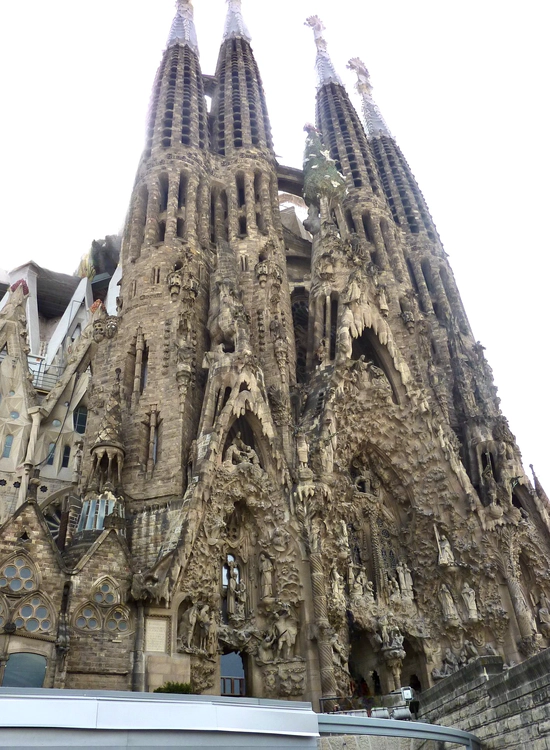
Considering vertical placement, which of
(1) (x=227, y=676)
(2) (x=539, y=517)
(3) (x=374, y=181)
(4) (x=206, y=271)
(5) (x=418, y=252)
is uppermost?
(3) (x=374, y=181)

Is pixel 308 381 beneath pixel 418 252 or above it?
beneath

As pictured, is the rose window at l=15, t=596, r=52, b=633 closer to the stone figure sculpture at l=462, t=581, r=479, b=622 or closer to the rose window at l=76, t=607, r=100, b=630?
the rose window at l=76, t=607, r=100, b=630

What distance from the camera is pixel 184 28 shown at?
36.5m

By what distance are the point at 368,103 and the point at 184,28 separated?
1421cm

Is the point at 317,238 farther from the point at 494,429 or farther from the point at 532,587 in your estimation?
the point at 532,587

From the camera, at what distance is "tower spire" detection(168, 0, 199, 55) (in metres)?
35.3

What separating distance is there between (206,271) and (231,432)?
733 centimetres

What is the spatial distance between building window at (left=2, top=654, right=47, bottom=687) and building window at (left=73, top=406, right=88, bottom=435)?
500 inches

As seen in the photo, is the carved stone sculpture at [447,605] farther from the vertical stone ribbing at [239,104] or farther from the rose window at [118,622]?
the vertical stone ribbing at [239,104]

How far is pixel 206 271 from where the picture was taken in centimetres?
A: 2441

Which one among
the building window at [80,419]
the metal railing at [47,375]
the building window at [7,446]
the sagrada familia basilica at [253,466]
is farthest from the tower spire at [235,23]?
the building window at [7,446]

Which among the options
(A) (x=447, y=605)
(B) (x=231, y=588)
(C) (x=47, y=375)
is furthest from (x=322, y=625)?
(C) (x=47, y=375)

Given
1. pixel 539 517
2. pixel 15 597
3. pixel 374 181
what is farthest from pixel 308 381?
pixel 374 181

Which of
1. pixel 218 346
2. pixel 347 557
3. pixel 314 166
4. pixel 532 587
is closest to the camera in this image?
pixel 347 557
